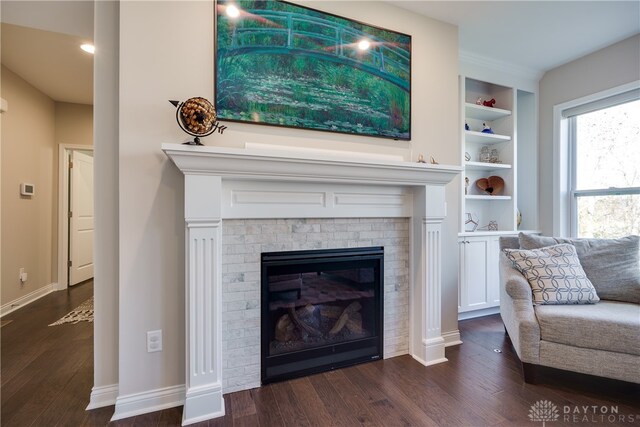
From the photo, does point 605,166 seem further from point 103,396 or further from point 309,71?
point 103,396

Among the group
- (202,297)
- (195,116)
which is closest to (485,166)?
(195,116)

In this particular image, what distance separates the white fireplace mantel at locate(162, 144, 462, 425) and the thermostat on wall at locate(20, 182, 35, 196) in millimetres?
3290

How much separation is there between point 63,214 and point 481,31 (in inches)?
216

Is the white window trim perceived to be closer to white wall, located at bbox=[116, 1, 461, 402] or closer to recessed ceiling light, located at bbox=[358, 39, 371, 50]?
recessed ceiling light, located at bbox=[358, 39, 371, 50]

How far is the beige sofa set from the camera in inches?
63.9

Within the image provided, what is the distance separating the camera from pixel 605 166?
293 cm

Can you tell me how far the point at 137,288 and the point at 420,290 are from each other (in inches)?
74.0

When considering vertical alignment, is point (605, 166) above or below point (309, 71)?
below

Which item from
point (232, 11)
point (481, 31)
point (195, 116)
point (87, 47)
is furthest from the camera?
point (87, 47)

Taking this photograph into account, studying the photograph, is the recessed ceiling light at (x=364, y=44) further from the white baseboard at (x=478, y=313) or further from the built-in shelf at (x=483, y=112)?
the white baseboard at (x=478, y=313)

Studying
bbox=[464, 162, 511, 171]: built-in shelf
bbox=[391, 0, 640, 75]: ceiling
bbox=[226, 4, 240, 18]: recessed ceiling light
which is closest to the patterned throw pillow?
bbox=[464, 162, 511, 171]: built-in shelf

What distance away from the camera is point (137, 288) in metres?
1.60

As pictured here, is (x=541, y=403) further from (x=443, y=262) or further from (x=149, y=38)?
(x=149, y=38)

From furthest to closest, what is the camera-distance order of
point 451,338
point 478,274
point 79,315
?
point 79,315
point 478,274
point 451,338
